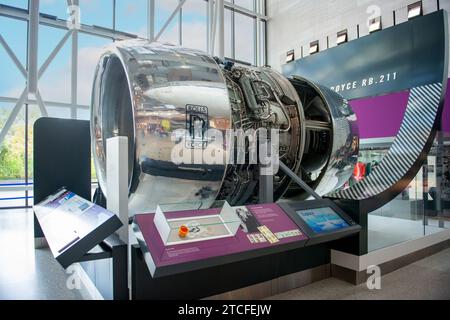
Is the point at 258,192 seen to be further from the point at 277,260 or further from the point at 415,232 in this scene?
the point at 415,232

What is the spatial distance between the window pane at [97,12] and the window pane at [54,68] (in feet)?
2.35

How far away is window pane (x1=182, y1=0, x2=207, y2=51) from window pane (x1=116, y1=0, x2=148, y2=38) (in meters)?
1.43

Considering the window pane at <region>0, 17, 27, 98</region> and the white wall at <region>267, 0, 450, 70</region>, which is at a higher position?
the white wall at <region>267, 0, 450, 70</region>

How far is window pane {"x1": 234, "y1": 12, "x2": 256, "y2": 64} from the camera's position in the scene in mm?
11938

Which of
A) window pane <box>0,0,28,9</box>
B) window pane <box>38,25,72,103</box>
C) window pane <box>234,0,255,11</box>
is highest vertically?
window pane <box>234,0,255,11</box>

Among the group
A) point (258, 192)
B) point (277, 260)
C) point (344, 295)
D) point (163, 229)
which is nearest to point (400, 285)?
point (344, 295)

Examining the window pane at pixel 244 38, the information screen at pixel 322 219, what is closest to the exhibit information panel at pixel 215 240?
the information screen at pixel 322 219

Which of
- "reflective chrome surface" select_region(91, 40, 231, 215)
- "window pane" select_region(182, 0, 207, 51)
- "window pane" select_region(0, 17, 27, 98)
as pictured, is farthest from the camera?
"window pane" select_region(182, 0, 207, 51)

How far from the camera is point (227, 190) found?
257cm

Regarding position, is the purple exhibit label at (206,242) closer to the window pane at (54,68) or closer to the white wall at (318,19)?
the window pane at (54,68)

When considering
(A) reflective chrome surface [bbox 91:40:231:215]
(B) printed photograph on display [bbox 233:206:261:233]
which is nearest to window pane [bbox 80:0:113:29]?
(A) reflective chrome surface [bbox 91:40:231:215]

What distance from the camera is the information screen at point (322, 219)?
232cm

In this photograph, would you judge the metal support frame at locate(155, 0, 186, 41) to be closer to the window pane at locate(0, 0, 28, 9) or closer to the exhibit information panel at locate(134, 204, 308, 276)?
the window pane at locate(0, 0, 28, 9)

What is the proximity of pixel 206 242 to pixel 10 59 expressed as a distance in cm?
802
